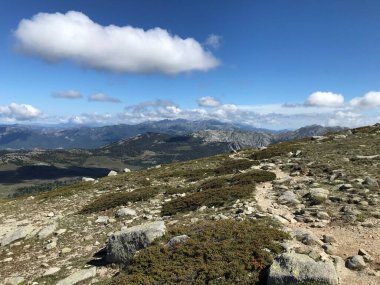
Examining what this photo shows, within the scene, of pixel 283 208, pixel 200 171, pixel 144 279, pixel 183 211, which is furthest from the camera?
pixel 200 171

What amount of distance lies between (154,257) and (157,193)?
15.3m

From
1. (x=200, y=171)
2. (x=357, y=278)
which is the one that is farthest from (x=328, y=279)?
(x=200, y=171)

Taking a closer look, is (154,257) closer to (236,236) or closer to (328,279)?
(236,236)

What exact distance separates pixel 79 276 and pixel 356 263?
11.9 metres

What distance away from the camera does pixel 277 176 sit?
31.2 meters

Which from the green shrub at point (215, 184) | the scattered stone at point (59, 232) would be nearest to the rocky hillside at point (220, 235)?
the scattered stone at point (59, 232)

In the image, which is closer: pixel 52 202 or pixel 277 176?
pixel 277 176

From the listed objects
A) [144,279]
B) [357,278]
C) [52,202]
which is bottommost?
[52,202]

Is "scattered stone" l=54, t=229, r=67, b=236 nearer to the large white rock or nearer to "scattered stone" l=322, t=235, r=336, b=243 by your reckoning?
the large white rock

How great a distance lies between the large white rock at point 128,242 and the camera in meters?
16.6

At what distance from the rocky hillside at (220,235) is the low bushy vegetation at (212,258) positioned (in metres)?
0.04

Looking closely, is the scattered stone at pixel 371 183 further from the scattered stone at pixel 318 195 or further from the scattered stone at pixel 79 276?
the scattered stone at pixel 79 276

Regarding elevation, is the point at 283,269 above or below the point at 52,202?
above

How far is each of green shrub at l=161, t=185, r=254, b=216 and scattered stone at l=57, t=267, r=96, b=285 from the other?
7913 millimetres
